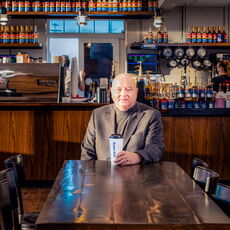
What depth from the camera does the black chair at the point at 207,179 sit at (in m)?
1.69

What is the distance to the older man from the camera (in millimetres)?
2570

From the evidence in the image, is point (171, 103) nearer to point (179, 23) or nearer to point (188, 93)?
point (188, 93)

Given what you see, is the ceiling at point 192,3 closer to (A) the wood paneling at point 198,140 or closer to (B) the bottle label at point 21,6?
(B) the bottle label at point 21,6

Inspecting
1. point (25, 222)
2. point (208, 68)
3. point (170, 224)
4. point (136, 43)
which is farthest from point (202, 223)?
point (208, 68)

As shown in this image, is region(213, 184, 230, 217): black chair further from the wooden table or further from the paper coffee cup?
the paper coffee cup

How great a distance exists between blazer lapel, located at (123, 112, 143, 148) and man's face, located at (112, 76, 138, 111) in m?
0.09

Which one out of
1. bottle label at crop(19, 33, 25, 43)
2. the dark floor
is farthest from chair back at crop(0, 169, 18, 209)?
bottle label at crop(19, 33, 25, 43)

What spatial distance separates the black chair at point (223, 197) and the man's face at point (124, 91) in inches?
43.4

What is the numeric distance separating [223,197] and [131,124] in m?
1.11

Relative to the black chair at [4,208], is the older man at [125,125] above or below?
above

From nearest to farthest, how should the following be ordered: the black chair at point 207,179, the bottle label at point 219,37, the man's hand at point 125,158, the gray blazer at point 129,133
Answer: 1. the black chair at point 207,179
2. the man's hand at point 125,158
3. the gray blazer at point 129,133
4. the bottle label at point 219,37

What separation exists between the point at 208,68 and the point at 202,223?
6444 millimetres

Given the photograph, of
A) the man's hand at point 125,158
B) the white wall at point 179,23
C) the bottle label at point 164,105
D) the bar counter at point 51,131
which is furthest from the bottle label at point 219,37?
the man's hand at point 125,158

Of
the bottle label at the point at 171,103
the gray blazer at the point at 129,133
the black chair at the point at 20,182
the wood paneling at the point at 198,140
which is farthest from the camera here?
the bottle label at the point at 171,103
